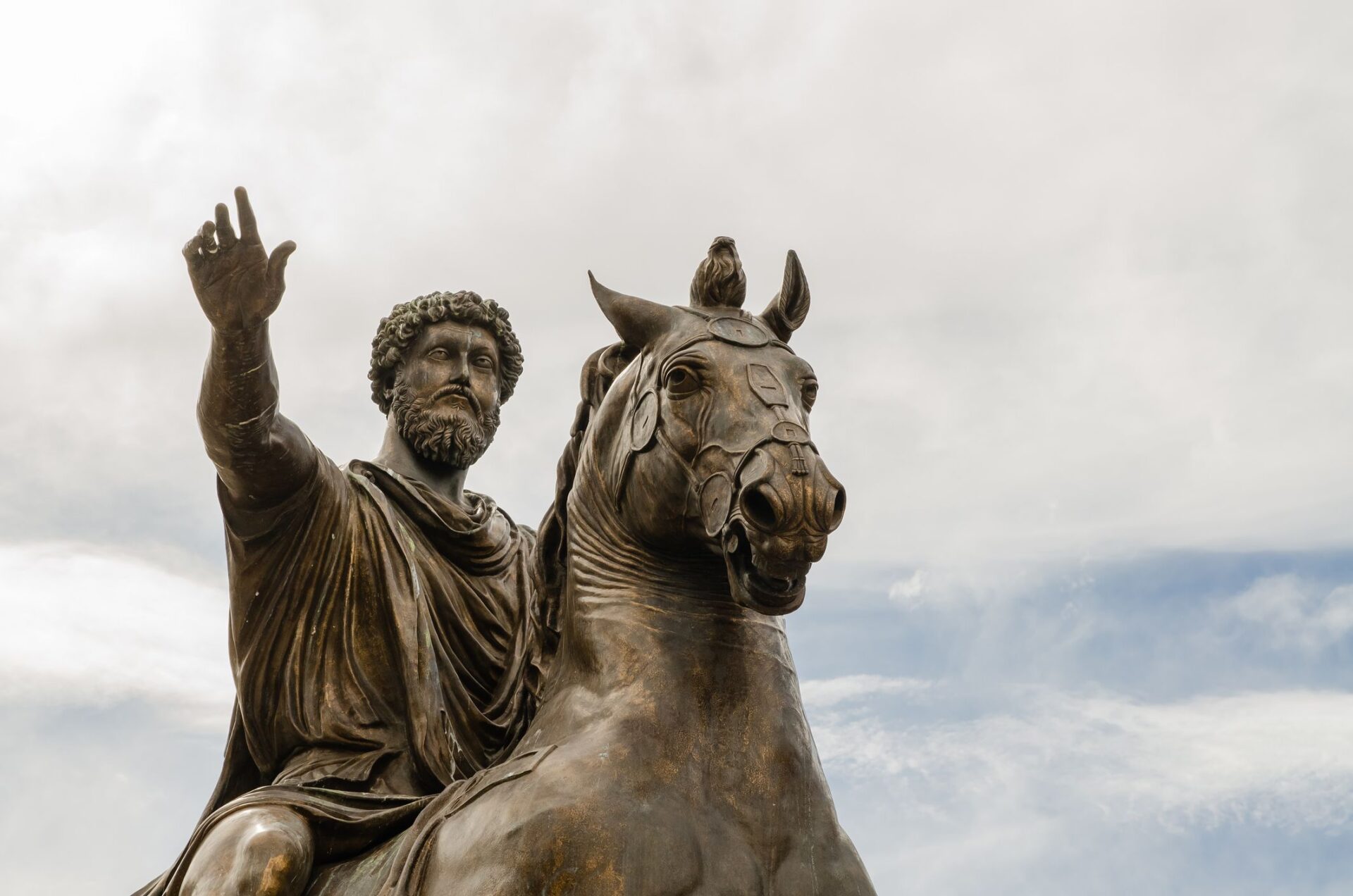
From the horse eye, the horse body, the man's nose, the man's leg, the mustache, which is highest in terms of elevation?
the man's nose

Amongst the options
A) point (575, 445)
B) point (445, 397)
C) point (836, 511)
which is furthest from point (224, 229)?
point (836, 511)

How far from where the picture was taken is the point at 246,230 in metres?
5.58

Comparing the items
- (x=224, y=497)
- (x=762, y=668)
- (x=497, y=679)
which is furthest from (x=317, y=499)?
(x=762, y=668)

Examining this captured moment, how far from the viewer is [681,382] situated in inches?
200

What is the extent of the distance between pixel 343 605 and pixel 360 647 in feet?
0.61

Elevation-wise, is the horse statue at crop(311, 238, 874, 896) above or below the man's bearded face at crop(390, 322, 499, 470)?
below

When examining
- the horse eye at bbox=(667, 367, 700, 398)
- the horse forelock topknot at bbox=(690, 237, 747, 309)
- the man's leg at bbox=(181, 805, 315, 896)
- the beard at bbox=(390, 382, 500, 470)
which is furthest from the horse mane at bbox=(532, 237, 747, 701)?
the beard at bbox=(390, 382, 500, 470)

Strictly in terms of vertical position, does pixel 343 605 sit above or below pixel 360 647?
above

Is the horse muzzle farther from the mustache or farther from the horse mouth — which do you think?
the mustache

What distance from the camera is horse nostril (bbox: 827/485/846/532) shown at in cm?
455

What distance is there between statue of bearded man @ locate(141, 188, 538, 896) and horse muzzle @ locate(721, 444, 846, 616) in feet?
4.35

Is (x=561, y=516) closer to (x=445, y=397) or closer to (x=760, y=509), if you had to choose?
(x=760, y=509)

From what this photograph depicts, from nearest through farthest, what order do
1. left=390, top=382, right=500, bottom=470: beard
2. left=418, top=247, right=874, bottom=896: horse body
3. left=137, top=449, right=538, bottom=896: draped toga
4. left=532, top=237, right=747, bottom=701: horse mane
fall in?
left=418, top=247, right=874, bottom=896: horse body
left=532, top=237, right=747, bottom=701: horse mane
left=137, top=449, right=538, bottom=896: draped toga
left=390, top=382, right=500, bottom=470: beard

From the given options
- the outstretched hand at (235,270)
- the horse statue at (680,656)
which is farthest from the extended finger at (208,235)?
the horse statue at (680,656)
